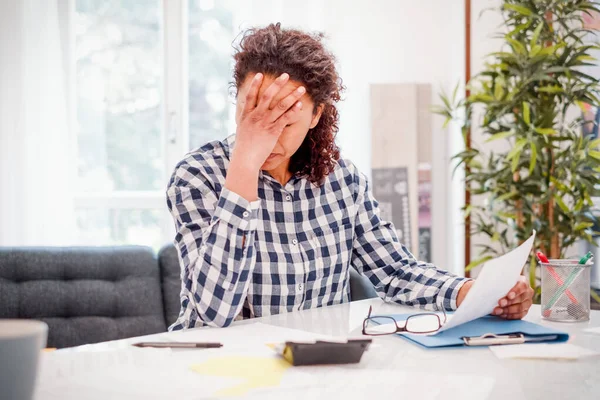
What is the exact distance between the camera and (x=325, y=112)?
157 centimetres

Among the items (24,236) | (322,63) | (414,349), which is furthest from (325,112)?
(24,236)

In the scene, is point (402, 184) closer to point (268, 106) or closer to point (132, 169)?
point (132, 169)

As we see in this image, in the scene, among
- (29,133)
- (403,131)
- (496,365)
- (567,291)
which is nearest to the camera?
(496,365)

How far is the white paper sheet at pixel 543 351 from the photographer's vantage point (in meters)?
0.99

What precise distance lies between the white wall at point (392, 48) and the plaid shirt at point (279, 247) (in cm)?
210

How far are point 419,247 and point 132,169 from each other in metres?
1.62

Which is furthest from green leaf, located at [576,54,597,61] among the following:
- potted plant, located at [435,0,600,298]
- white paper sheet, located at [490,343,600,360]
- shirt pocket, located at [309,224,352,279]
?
white paper sheet, located at [490,343,600,360]

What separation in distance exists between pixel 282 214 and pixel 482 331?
1.69 feet

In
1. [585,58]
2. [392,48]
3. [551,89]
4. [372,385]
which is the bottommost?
[372,385]

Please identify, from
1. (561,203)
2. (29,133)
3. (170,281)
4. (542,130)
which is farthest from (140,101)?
(561,203)

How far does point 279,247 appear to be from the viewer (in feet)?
4.62

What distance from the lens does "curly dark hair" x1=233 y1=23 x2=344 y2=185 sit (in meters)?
1.36

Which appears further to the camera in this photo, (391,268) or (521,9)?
(521,9)

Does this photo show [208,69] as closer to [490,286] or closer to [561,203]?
[561,203]
